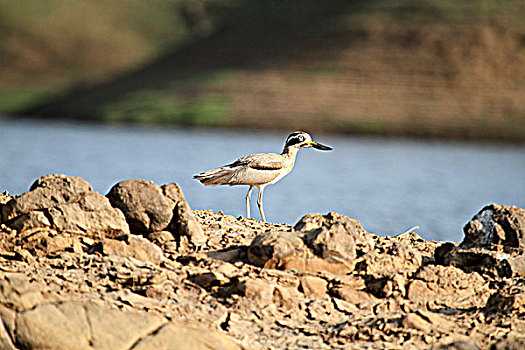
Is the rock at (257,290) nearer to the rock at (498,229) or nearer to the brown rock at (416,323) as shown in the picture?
the brown rock at (416,323)

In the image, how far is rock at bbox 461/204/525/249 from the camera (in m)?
6.72

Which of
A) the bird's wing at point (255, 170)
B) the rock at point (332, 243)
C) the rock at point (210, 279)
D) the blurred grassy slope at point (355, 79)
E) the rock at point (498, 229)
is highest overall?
the blurred grassy slope at point (355, 79)

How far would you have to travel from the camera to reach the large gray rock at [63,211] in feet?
20.5

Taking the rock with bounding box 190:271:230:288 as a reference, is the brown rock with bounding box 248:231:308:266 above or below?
above

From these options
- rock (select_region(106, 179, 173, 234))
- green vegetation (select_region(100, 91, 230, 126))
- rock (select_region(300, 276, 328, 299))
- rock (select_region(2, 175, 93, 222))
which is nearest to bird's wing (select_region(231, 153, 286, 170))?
rock (select_region(106, 179, 173, 234))

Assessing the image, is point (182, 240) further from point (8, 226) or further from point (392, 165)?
point (392, 165)

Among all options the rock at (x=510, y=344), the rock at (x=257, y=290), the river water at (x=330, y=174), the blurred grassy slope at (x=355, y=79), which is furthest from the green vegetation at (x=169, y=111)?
the rock at (x=510, y=344)

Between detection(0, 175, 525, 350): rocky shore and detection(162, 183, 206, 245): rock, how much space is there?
11 mm

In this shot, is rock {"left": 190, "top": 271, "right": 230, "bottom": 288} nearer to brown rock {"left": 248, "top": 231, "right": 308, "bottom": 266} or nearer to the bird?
brown rock {"left": 248, "top": 231, "right": 308, "bottom": 266}

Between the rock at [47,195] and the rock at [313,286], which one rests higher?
the rock at [47,195]

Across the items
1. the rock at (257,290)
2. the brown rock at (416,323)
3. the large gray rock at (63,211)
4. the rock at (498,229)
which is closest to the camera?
the brown rock at (416,323)

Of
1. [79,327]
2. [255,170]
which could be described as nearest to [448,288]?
[79,327]

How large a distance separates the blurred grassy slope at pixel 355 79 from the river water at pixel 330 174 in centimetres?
879

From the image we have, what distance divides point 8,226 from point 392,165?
29.2m
